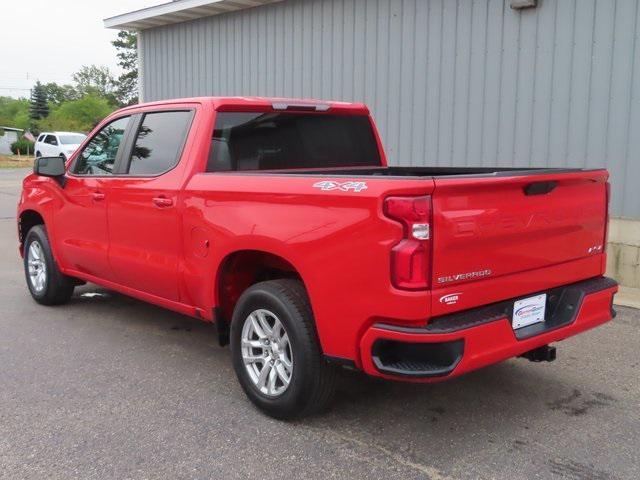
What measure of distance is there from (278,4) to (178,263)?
748 cm

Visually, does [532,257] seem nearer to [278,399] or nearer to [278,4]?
[278,399]

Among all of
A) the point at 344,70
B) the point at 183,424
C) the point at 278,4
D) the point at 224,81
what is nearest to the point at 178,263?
the point at 183,424

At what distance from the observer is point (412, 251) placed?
3.00 m

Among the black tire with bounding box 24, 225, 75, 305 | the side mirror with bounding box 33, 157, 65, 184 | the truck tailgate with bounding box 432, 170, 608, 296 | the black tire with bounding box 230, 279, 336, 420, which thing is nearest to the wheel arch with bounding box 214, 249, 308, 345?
the black tire with bounding box 230, 279, 336, 420

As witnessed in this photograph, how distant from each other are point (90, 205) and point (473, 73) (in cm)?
510

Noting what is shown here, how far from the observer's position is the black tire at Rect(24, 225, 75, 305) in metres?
6.11

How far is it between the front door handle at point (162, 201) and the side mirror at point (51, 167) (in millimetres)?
1578

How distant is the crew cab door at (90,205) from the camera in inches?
206

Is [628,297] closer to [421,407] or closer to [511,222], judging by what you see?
[421,407]

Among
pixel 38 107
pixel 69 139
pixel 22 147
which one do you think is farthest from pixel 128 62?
pixel 69 139

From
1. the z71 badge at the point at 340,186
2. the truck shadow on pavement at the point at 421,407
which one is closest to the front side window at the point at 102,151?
the truck shadow on pavement at the point at 421,407

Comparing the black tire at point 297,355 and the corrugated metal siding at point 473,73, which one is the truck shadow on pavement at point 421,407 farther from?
the corrugated metal siding at point 473,73

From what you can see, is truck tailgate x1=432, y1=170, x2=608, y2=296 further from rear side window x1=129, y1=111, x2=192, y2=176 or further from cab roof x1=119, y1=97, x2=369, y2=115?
rear side window x1=129, y1=111, x2=192, y2=176

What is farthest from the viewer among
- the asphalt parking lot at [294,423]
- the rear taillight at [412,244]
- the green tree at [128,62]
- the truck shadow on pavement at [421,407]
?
the green tree at [128,62]
